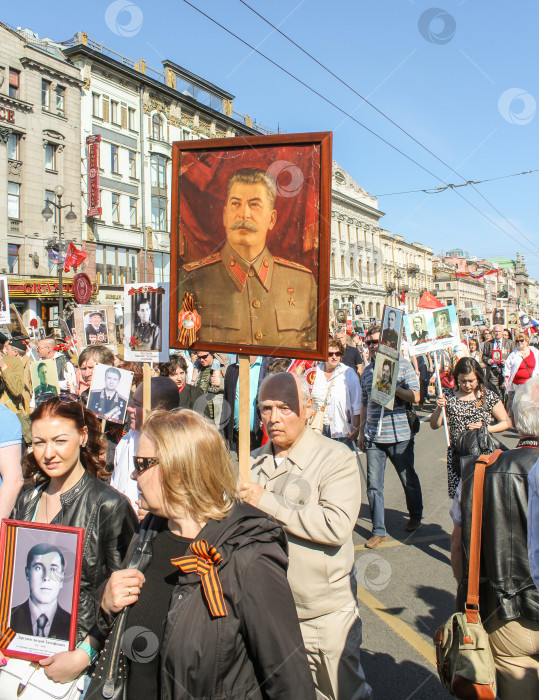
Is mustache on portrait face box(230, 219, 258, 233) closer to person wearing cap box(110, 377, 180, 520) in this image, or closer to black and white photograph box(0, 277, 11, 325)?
person wearing cap box(110, 377, 180, 520)

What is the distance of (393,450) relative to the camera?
571 centimetres

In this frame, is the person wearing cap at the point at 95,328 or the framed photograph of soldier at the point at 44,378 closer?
the framed photograph of soldier at the point at 44,378

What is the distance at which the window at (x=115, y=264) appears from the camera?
Answer: 108 feet

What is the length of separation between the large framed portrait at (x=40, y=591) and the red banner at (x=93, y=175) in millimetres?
31067

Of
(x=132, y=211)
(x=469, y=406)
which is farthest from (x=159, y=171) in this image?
(x=469, y=406)

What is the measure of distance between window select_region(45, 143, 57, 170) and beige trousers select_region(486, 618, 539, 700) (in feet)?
103

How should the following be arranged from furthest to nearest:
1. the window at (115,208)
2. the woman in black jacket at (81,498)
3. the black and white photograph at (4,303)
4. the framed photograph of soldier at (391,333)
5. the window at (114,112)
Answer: the window at (115,208)
the window at (114,112)
the black and white photograph at (4,303)
the framed photograph of soldier at (391,333)
the woman in black jacket at (81,498)

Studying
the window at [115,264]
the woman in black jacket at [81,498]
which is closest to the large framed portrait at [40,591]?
the woman in black jacket at [81,498]

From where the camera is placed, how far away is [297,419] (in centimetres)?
279

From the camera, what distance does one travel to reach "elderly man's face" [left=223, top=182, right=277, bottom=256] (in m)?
2.66

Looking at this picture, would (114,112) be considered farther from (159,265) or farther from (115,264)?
(159,265)

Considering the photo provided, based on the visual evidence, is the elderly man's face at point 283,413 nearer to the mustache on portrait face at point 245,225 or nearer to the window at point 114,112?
the mustache on portrait face at point 245,225

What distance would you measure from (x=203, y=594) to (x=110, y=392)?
3767mm

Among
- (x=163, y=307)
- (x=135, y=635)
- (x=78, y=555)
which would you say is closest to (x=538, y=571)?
(x=135, y=635)
